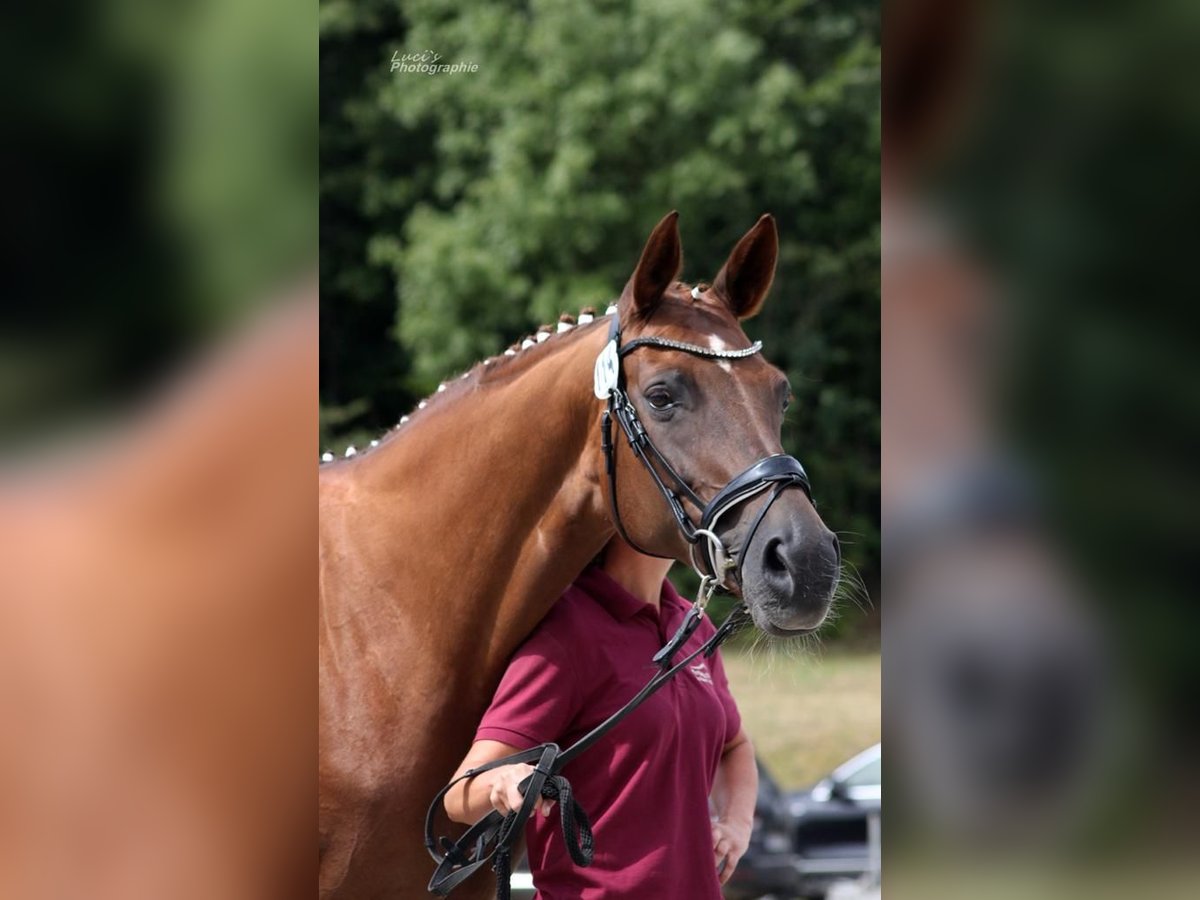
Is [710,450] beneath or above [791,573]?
above

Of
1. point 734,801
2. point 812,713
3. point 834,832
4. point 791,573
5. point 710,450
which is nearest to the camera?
point 791,573

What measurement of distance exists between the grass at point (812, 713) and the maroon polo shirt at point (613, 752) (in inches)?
280

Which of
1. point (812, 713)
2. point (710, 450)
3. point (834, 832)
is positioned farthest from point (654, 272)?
point (812, 713)

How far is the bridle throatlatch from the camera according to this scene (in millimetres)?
1979

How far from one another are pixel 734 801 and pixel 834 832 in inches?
177

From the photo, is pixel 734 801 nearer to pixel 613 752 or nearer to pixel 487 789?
pixel 613 752

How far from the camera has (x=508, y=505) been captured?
2.28 m

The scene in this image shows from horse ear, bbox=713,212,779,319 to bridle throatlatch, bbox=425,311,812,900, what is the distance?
183 mm
